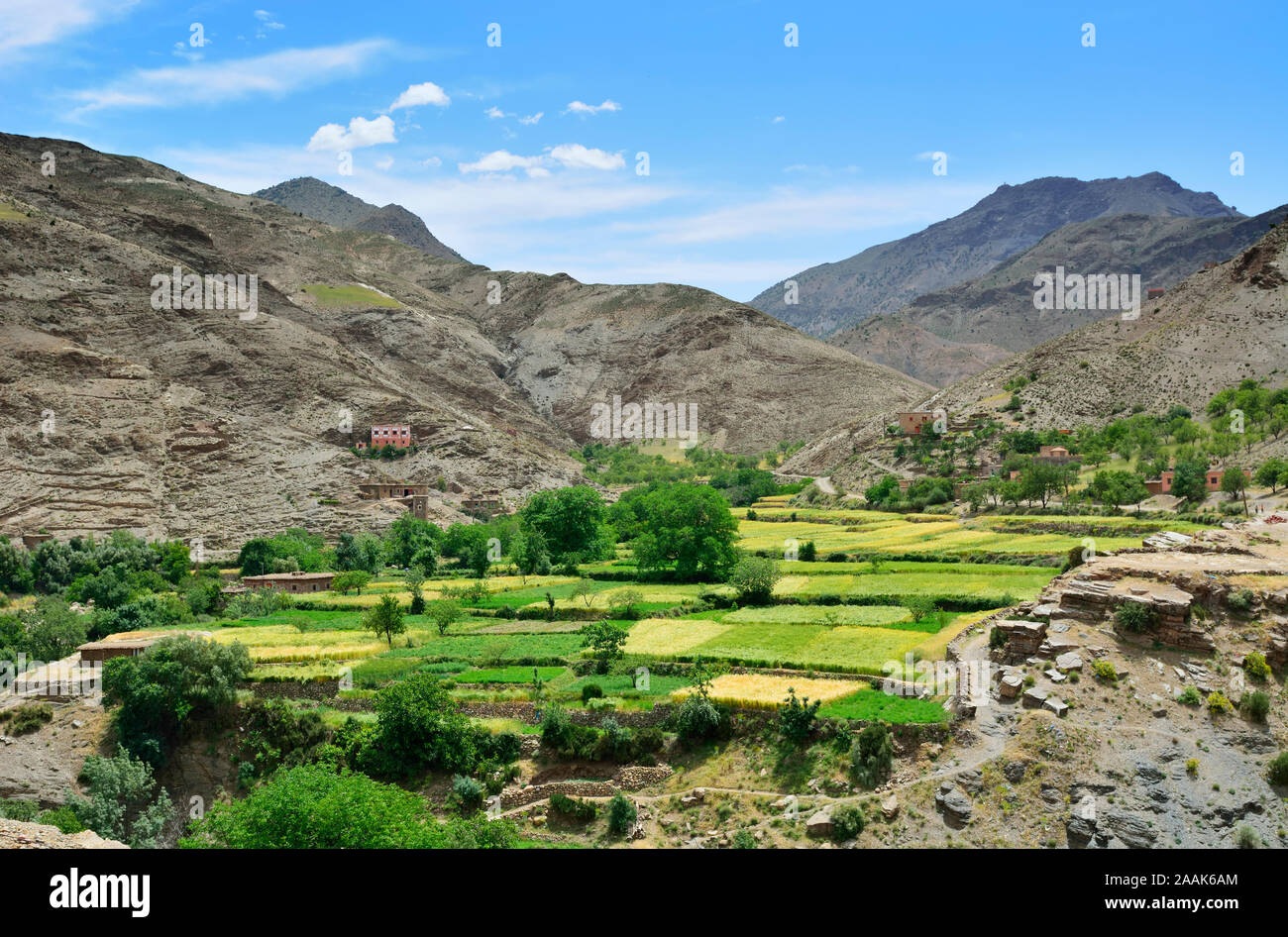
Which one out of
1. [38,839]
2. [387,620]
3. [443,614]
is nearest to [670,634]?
[443,614]

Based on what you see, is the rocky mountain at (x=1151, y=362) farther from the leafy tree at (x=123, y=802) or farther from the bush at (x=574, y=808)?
the leafy tree at (x=123, y=802)

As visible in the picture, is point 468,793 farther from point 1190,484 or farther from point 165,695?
point 1190,484

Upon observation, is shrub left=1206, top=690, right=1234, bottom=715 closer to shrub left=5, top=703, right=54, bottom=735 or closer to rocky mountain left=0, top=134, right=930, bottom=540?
shrub left=5, top=703, right=54, bottom=735

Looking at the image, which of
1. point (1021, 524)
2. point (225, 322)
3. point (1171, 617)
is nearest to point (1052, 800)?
point (1171, 617)

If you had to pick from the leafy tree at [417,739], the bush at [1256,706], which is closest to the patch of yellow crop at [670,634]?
the leafy tree at [417,739]

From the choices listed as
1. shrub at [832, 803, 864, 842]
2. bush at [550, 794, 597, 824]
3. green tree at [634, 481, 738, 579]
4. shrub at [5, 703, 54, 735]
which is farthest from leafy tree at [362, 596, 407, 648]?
shrub at [832, 803, 864, 842]

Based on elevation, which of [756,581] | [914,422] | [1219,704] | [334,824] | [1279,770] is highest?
[914,422]
